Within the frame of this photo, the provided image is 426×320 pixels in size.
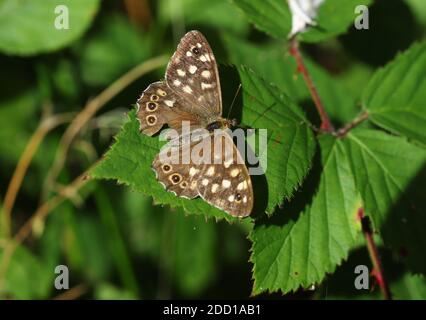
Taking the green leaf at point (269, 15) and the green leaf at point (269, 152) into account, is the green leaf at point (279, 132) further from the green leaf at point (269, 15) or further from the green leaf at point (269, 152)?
the green leaf at point (269, 15)

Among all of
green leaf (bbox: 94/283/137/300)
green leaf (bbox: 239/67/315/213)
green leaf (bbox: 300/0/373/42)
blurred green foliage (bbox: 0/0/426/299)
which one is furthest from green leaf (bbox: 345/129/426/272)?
green leaf (bbox: 94/283/137/300)

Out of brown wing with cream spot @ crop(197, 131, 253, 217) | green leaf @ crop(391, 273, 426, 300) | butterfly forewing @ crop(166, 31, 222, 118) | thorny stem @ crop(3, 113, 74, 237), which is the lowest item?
green leaf @ crop(391, 273, 426, 300)

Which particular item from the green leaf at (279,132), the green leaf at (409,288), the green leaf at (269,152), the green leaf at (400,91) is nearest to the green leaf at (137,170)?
the green leaf at (269,152)

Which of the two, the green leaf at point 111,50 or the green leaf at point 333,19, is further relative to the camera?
the green leaf at point 111,50

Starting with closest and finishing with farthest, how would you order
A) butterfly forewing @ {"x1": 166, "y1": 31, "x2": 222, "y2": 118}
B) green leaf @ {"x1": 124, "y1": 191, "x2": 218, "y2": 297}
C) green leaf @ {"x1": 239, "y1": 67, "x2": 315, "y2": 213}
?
green leaf @ {"x1": 239, "y1": 67, "x2": 315, "y2": 213}
butterfly forewing @ {"x1": 166, "y1": 31, "x2": 222, "y2": 118}
green leaf @ {"x1": 124, "y1": 191, "x2": 218, "y2": 297}

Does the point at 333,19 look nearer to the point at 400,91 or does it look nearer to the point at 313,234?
the point at 400,91

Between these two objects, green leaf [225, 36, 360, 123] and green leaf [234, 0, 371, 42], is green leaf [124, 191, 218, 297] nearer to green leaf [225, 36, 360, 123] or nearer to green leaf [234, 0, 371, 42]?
green leaf [225, 36, 360, 123]
